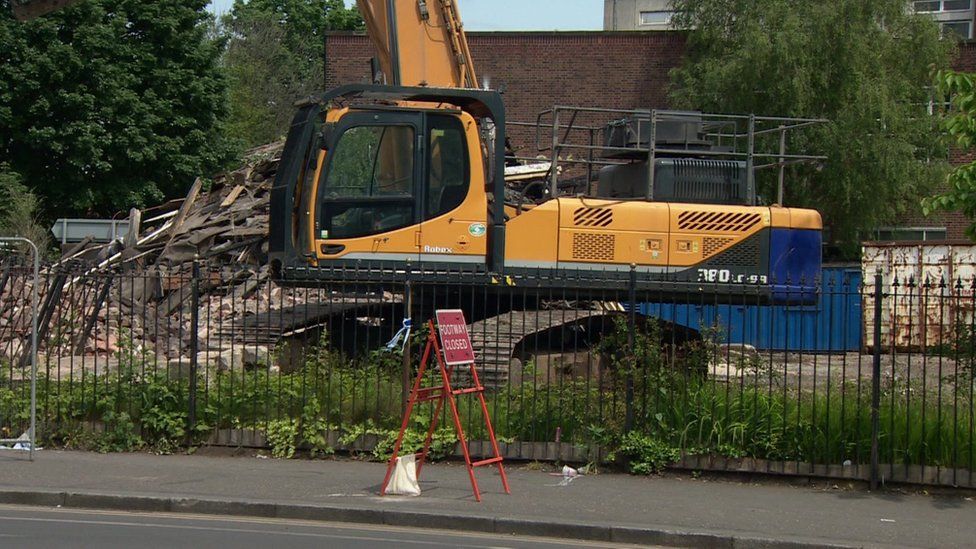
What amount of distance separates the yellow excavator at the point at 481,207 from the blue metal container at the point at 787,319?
0.57 meters

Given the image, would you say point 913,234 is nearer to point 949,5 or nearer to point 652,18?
point 949,5

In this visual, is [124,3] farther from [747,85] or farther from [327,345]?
[327,345]

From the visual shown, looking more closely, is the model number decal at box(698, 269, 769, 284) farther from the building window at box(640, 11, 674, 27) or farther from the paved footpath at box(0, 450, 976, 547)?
the building window at box(640, 11, 674, 27)

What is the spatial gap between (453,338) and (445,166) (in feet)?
13.5

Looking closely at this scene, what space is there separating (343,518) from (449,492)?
117cm

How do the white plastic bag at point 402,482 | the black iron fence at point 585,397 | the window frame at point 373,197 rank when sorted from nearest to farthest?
the white plastic bag at point 402,482, the black iron fence at point 585,397, the window frame at point 373,197

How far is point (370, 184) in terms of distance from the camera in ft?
45.5

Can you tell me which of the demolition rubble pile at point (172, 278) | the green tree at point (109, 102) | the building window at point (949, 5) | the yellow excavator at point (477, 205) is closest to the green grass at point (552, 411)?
the demolition rubble pile at point (172, 278)

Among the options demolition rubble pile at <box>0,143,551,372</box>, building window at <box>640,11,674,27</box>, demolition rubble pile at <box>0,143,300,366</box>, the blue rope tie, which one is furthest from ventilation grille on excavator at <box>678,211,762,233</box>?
building window at <box>640,11,674,27</box>

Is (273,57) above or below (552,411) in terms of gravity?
above

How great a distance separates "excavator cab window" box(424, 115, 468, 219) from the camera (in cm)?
1395

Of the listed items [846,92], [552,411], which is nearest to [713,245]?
[552,411]

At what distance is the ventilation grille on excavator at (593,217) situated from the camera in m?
14.4

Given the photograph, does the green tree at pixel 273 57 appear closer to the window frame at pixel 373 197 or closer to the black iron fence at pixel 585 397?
the window frame at pixel 373 197
